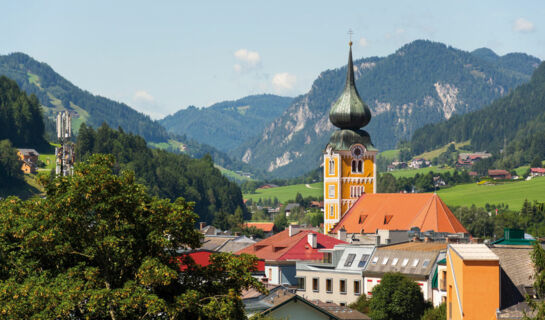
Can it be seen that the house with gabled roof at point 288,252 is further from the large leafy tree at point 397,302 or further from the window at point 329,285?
the large leafy tree at point 397,302

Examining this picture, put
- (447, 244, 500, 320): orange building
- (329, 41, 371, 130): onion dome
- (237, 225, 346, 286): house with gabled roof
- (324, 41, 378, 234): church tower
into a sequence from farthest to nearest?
(329, 41, 371, 130): onion dome → (324, 41, 378, 234): church tower → (237, 225, 346, 286): house with gabled roof → (447, 244, 500, 320): orange building

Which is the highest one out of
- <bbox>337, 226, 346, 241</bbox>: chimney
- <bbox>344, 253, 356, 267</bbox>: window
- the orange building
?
the orange building

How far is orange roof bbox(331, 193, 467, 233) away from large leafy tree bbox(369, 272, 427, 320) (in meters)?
37.9

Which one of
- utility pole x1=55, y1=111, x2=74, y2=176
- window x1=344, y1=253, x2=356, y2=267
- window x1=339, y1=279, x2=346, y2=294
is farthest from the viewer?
window x1=344, y1=253, x2=356, y2=267

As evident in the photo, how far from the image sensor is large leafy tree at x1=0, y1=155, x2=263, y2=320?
1483 inches

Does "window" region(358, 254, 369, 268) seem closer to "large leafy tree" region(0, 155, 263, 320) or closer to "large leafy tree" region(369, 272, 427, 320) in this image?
"large leafy tree" region(369, 272, 427, 320)

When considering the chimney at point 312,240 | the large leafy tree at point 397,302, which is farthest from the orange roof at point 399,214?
the large leafy tree at point 397,302

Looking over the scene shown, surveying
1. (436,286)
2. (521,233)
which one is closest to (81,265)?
(521,233)

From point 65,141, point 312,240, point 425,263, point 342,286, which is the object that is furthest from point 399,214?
point 65,141

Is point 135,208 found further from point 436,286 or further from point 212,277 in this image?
point 436,286

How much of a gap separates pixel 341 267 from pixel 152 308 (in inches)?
1980

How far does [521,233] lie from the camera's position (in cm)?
6191

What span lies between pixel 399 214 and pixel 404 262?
3943 centimetres

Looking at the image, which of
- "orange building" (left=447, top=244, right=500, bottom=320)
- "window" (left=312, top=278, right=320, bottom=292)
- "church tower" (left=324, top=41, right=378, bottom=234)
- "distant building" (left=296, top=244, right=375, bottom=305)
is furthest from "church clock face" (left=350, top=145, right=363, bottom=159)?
"orange building" (left=447, top=244, right=500, bottom=320)
